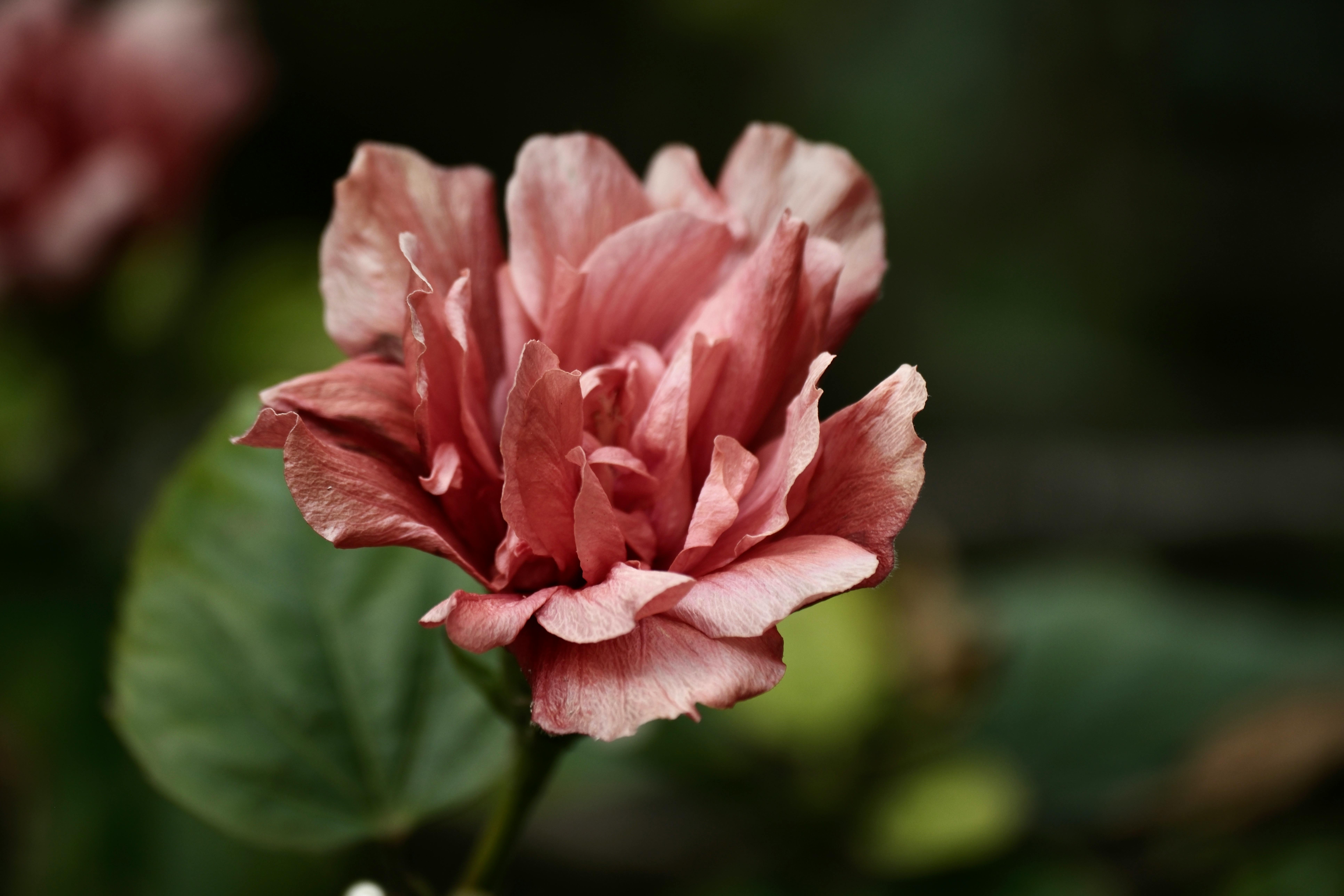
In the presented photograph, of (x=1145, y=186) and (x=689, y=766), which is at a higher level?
(x=1145, y=186)

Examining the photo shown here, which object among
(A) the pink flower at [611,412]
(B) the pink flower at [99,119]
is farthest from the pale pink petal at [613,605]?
(B) the pink flower at [99,119]

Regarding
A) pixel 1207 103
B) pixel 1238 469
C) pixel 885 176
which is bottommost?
pixel 1238 469

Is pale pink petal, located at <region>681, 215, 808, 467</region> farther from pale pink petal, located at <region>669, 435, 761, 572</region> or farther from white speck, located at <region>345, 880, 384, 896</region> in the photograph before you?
white speck, located at <region>345, 880, 384, 896</region>

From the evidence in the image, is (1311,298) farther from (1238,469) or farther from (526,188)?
(526,188)

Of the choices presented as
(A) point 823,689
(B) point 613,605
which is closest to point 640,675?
(B) point 613,605

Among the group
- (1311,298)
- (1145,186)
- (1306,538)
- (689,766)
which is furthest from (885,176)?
(689,766)

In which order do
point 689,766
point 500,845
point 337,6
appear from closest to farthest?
point 500,845
point 689,766
point 337,6

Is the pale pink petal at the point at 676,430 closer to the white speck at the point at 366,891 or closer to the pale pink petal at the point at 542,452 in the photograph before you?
the pale pink petal at the point at 542,452
